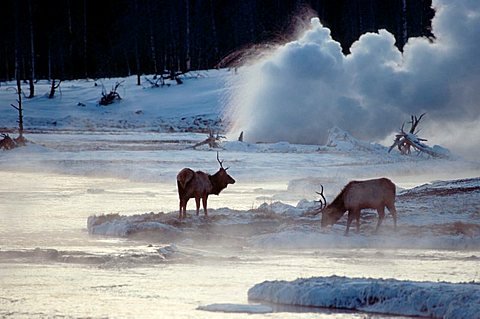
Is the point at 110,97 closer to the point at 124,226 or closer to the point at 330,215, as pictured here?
the point at 124,226

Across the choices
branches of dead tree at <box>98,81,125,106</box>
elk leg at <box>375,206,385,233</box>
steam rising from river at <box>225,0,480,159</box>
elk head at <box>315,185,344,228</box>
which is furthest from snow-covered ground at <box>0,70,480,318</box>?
branches of dead tree at <box>98,81,125,106</box>

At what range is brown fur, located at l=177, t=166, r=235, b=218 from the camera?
17.7m

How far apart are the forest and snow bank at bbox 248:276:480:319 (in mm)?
56007

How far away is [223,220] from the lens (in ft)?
57.4

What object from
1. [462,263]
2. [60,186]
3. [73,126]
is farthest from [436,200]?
[73,126]

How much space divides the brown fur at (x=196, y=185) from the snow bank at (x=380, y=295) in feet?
23.2

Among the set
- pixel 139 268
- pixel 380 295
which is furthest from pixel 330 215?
pixel 380 295

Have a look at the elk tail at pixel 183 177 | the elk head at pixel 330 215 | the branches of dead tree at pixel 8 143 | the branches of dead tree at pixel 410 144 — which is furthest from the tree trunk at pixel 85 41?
the elk head at pixel 330 215

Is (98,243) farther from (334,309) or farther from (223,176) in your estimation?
(334,309)

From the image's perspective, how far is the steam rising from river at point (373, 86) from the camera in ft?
121

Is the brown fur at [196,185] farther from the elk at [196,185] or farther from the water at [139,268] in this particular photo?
the water at [139,268]

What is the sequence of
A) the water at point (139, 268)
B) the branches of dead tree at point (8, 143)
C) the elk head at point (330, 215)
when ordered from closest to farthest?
the water at point (139, 268), the elk head at point (330, 215), the branches of dead tree at point (8, 143)

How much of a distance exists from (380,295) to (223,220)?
7.71m

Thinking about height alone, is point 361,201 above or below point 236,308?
above
